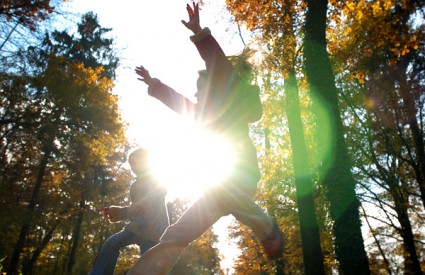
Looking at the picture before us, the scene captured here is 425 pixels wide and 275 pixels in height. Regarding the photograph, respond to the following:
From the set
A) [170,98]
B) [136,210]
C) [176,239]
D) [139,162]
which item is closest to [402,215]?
[139,162]

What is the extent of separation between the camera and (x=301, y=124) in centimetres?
1084

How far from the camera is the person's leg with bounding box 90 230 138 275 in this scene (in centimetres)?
340

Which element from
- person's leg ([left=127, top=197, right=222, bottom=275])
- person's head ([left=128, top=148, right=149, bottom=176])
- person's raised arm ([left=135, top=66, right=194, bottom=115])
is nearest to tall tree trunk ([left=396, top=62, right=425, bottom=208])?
person's head ([left=128, top=148, right=149, bottom=176])

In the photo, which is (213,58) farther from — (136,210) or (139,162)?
(139,162)

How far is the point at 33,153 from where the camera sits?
20.7 meters

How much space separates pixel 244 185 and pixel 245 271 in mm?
17177

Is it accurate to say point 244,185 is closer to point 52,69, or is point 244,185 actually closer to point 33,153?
point 52,69

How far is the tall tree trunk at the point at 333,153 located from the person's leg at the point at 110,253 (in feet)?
13.0

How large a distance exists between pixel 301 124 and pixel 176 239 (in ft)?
31.8

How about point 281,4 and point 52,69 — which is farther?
point 52,69

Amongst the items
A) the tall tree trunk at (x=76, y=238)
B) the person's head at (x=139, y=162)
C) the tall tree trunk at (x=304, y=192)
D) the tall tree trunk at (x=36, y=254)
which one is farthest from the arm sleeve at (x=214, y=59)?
the tall tree trunk at (x=36, y=254)

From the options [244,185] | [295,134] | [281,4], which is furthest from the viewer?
[295,134]

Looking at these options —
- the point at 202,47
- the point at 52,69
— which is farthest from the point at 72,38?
the point at 202,47

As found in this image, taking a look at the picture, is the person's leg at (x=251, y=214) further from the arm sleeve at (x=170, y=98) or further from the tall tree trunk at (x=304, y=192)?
the tall tree trunk at (x=304, y=192)
